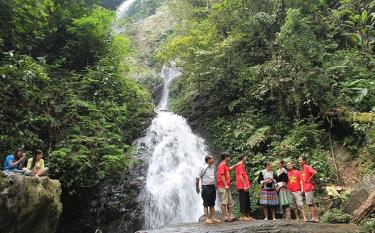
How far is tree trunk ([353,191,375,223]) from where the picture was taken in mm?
8383

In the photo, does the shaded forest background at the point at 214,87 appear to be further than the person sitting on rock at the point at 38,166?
Yes

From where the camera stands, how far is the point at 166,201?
518 inches

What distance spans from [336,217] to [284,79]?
21.2ft

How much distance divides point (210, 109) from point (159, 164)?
5168 millimetres

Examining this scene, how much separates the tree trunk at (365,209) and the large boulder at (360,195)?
0.55m

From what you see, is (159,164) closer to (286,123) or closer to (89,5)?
(286,123)

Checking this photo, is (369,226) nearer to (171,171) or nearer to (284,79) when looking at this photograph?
(284,79)

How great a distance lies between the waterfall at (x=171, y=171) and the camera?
1282 centimetres

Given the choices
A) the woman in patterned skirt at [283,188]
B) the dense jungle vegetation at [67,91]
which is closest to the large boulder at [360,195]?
the woman in patterned skirt at [283,188]

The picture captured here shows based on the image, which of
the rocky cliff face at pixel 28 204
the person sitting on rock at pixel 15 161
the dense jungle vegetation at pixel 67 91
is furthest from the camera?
the dense jungle vegetation at pixel 67 91

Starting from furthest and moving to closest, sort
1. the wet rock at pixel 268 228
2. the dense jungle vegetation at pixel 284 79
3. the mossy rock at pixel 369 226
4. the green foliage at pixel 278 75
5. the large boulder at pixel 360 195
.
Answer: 1. the green foliage at pixel 278 75
2. the dense jungle vegetation at pixel 284 79
3. the large boulder at pixel 360 195
4. the wet rock at pixel 268 228
5. the mossy rock at pixel 369 226

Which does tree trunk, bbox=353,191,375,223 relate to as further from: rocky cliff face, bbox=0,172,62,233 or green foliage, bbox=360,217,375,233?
rocky cliff face, bbox=0,172,62,233

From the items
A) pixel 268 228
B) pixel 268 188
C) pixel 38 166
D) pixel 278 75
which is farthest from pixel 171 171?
pixel 268 228

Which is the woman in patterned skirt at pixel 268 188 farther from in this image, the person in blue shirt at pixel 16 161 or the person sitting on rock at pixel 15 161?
the person in blue shirt at pixel 16 161
